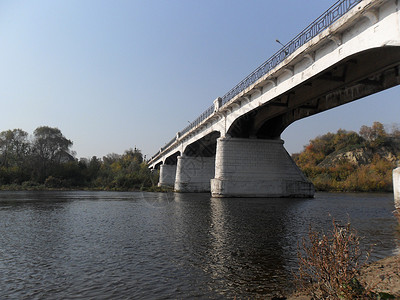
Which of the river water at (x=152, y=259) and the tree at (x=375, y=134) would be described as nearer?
the river water at (x=152, y=259)

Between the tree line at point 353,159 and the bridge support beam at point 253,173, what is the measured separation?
3763 cm

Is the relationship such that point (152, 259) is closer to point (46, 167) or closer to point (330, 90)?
point (330, 90)

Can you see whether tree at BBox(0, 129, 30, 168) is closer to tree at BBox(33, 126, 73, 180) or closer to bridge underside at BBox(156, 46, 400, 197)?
tree at BBox(33, 126, 73, 180)

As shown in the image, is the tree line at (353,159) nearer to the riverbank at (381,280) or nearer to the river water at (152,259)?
the river water at (152,259)

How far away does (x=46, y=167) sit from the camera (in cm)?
8662

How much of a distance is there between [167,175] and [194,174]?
28288mm

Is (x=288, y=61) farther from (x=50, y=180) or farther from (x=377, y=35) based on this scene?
(x=50, y=180)

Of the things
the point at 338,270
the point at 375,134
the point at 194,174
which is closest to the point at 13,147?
the point at 194,174

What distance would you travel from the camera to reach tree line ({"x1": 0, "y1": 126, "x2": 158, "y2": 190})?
81.0m

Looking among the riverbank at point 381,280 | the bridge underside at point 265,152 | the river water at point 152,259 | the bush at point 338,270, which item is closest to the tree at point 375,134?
the bridge underside at point 265,152

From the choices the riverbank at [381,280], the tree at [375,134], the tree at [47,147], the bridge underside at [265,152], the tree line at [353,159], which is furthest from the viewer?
the tree at [375,134]

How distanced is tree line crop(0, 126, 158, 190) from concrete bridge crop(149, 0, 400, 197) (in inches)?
1437

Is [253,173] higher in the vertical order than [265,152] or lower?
lower

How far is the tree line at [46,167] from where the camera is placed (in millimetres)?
81000
